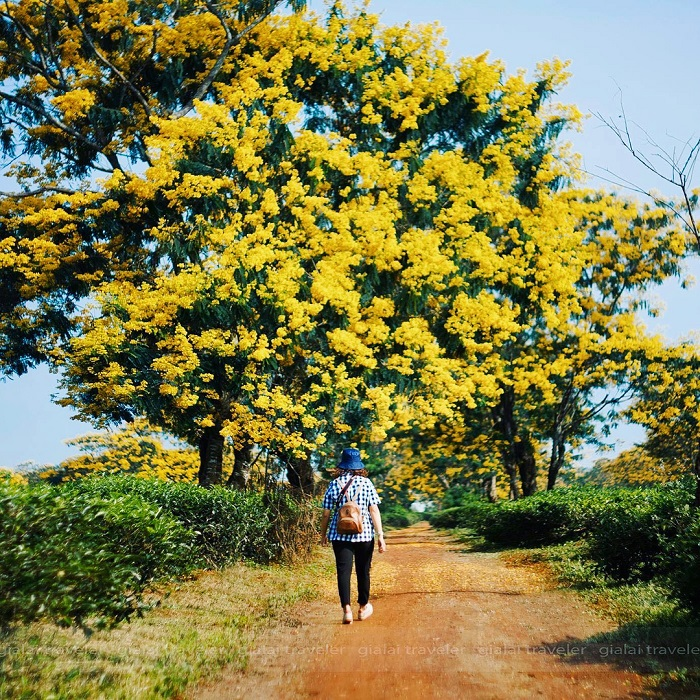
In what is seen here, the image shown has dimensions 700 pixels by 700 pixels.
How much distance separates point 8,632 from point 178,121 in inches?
538

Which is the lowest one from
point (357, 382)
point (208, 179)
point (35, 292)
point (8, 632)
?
point (8, 632)

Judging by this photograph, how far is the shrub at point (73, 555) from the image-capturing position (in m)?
6.24

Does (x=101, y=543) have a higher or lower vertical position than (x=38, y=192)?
lower

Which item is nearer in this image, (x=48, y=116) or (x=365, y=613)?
(x=365, y=613)

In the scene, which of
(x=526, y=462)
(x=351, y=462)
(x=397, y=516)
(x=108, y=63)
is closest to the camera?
(x=351, y=462)

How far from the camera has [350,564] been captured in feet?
27.6

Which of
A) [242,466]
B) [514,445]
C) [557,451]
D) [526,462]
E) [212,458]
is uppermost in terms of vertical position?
[514,445]

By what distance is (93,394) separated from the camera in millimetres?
18781

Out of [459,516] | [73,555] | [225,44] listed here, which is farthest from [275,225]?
[459,516]

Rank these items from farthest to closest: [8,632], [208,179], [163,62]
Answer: [163,62]
[208,179]
[8,632]

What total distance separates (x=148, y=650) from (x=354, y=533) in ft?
8.25

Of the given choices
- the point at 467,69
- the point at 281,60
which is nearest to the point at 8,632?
the point at 281,60

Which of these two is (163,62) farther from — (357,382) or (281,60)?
(357,382)

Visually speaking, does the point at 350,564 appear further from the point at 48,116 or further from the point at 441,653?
the point at 48,116
